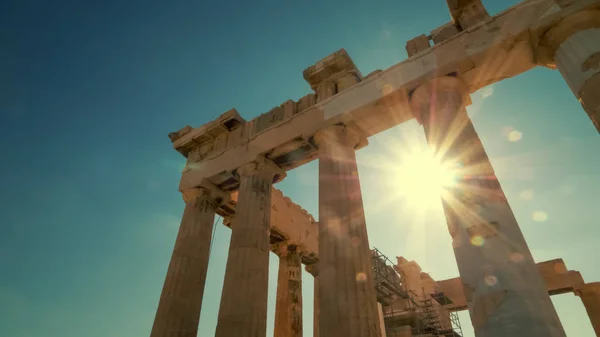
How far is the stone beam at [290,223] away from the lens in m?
19.9

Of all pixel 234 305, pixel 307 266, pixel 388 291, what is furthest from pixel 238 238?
pixel 388 291

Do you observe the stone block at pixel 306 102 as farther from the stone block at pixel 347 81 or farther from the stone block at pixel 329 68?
the stone block at pixel 347 81

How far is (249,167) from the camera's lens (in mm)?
16031

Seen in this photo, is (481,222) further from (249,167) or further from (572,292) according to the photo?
(572,292)

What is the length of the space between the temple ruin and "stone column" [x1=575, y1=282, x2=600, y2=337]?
18.6 m

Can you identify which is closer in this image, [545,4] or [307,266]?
[545,4]

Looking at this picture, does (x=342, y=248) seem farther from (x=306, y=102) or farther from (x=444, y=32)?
(x=444, y=32)

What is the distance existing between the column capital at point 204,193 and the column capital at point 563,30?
14559 mm

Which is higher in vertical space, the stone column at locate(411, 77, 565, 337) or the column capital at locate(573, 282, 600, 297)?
the column capital at locate(573, 282, 600, 297)

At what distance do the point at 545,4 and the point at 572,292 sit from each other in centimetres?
2215

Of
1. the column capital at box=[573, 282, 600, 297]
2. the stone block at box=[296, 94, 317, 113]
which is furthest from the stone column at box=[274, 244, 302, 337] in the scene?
the column capital at box=[573, 282, 600, 297]

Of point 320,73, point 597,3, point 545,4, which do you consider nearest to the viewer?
point 597,3

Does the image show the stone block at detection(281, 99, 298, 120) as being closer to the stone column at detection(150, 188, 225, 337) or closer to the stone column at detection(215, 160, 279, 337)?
the stone column at detection(215, 160, 279, 337)

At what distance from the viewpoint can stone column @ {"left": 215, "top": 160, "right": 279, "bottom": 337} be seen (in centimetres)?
1208
